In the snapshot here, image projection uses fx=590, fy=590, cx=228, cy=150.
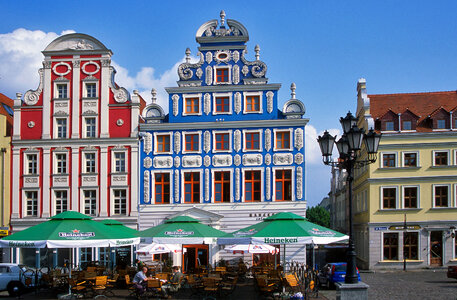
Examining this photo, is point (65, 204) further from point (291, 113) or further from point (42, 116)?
point (291, 113)

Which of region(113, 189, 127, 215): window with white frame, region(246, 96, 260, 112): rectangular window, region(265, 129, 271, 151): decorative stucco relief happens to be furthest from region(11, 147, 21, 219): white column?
region(265, 129, 271, 151): decorative stucco relief

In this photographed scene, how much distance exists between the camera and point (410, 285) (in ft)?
99.0

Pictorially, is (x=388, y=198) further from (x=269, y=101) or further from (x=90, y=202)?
(x=90, y=202)

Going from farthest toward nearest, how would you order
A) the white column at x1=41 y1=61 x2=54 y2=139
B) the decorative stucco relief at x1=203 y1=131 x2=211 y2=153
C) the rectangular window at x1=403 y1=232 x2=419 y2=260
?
the rectangular window at x1=403 y1=232 x2=419 y2=260, the white column at x1=41 y1=61 x2=54 y2=139, the decorative stucco relief at x1=203 y1=131 x2=211 y2=153

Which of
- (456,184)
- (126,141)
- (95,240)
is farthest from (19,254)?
(456,184)

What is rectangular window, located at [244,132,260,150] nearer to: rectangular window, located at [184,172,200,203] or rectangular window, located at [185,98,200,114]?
rectangular window, located at [185,98,200,114]

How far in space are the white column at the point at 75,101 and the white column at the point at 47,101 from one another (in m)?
1.59

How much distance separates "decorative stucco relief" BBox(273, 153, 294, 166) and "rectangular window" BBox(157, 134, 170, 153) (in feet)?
23.2

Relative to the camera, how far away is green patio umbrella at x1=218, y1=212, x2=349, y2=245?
70.5ft

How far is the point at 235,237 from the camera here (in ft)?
76.9

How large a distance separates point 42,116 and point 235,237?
21.3 meters

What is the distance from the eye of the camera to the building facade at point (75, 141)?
38.6 metres

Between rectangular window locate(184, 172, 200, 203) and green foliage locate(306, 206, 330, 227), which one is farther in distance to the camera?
green foliage locate(306, 206, 330, 227)

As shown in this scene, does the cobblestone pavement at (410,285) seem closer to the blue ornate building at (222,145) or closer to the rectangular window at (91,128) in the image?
the blue ornate building at (222,145)
